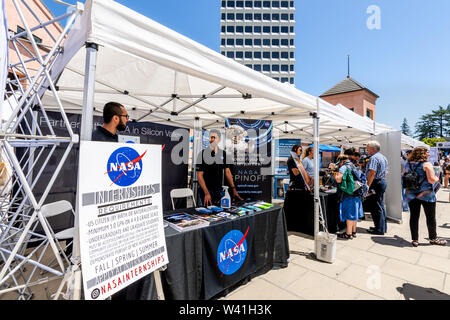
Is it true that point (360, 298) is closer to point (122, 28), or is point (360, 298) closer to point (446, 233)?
point (122, 28)

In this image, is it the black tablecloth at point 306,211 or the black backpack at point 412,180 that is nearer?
the black backpack at point 412,180

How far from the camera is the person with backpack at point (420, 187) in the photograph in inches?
132

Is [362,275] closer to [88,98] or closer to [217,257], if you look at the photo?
[217,257]

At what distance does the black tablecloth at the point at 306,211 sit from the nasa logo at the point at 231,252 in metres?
2.08

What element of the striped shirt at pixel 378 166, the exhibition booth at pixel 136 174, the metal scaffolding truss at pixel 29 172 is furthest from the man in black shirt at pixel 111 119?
the striped shirt at pixel 378 166

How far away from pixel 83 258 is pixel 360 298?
255cm

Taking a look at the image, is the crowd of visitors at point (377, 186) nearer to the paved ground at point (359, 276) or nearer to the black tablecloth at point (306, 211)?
the black tablecloth at point (306, 211)

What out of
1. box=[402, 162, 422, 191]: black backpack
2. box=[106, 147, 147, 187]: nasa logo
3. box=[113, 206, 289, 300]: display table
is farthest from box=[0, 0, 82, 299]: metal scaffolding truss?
box=[402, 162, 422, 191]: black backpack

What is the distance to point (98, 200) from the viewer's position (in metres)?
1.21

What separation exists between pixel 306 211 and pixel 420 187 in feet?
5.79

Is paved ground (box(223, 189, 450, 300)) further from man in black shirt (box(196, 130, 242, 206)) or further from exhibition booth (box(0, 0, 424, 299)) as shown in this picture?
man in black shirt (box(196, 130, 242, 206))

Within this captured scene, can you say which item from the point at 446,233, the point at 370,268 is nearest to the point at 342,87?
the point at 446,233

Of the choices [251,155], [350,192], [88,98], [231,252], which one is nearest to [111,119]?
[88,98]

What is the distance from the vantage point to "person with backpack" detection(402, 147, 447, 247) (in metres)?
3.36
